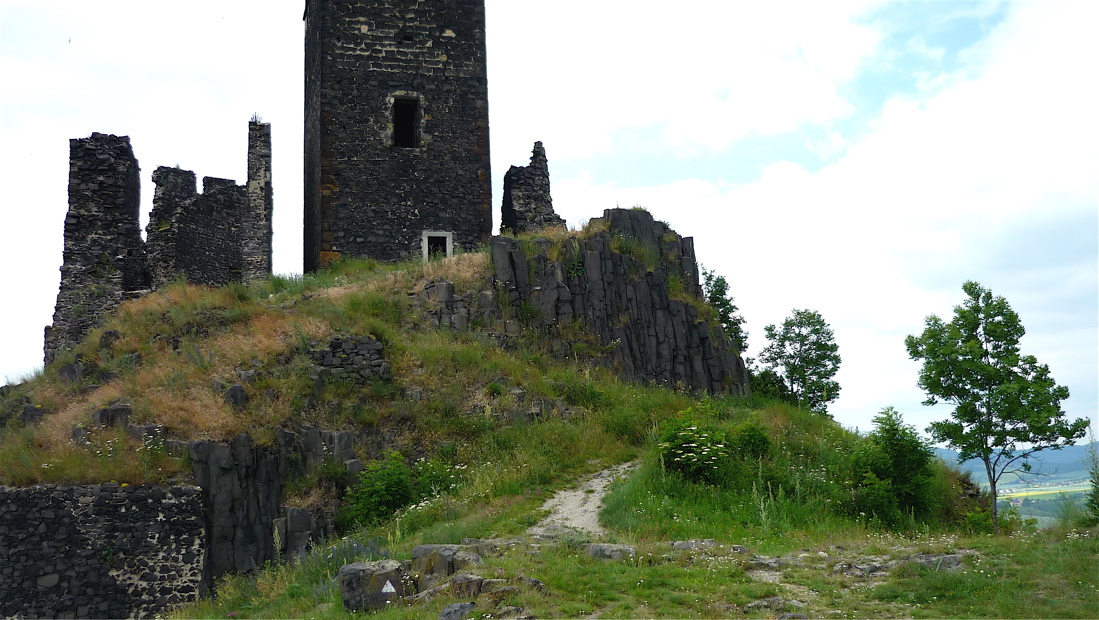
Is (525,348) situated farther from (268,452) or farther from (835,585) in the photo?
(835,585)

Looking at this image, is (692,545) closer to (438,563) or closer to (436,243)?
(438,563)

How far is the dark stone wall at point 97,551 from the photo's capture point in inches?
530

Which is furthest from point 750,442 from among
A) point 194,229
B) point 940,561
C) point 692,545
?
point 194,229

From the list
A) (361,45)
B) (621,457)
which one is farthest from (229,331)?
(361,45)

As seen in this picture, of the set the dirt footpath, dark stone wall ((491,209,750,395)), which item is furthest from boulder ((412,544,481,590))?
dark stone wall ((491,209,750,395))

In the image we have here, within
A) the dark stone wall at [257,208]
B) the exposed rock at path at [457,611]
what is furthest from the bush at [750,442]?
the dark stone wall at [257,208]

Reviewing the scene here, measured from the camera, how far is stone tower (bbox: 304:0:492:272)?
912 inches

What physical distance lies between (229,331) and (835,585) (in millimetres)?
12669

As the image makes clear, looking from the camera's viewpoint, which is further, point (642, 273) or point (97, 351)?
point (642, 273)

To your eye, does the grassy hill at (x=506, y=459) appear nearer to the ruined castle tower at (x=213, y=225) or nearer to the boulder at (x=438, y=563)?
the boulder at (x=438, y=563)

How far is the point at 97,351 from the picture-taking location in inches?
677

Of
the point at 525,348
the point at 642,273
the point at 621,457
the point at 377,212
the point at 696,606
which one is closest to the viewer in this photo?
the point at 696,606

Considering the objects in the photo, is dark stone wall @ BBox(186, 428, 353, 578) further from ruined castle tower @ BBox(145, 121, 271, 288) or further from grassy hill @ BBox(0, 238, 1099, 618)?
ruined castle tower @ BBox(145, 121, 271, 288)

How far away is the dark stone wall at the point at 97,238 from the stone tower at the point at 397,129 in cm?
459
